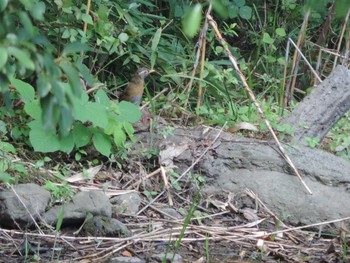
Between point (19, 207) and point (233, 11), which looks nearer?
Answer: point (19, 207)

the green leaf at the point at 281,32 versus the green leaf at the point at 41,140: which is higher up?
the green leaf at the point at 281,32

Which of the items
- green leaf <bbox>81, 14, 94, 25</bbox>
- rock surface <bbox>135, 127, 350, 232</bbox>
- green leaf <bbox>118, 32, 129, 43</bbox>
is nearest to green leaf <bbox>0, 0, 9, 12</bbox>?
rock surface <bbox>135, 127, 350, 232</bbox>

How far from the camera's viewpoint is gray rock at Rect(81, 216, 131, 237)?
383 centimetres

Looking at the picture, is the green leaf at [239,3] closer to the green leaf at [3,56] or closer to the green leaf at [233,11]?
the green leaf at [233,11]

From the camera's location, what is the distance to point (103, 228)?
12.6 ft

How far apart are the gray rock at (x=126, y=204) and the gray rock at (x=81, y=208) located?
12cm

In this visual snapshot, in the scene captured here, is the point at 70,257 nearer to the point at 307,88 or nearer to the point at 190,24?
the point at 190,24

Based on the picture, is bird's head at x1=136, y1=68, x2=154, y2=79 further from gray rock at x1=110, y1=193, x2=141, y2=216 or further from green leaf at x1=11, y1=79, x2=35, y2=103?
gray rock at x1=110, y1=193, x2=141, y2=216

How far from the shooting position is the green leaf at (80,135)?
4367 mm

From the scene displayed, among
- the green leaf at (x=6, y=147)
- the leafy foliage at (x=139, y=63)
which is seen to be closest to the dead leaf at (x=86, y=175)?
the leafy foliage at (x=139, y=63)

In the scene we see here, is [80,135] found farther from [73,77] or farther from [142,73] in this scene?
[73,77]

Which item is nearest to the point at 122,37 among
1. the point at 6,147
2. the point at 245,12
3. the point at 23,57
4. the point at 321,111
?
the point at 6,147

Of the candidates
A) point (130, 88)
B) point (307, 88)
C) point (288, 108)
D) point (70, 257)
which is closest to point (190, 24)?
point (70, 257)

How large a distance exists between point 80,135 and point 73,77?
2882mm
